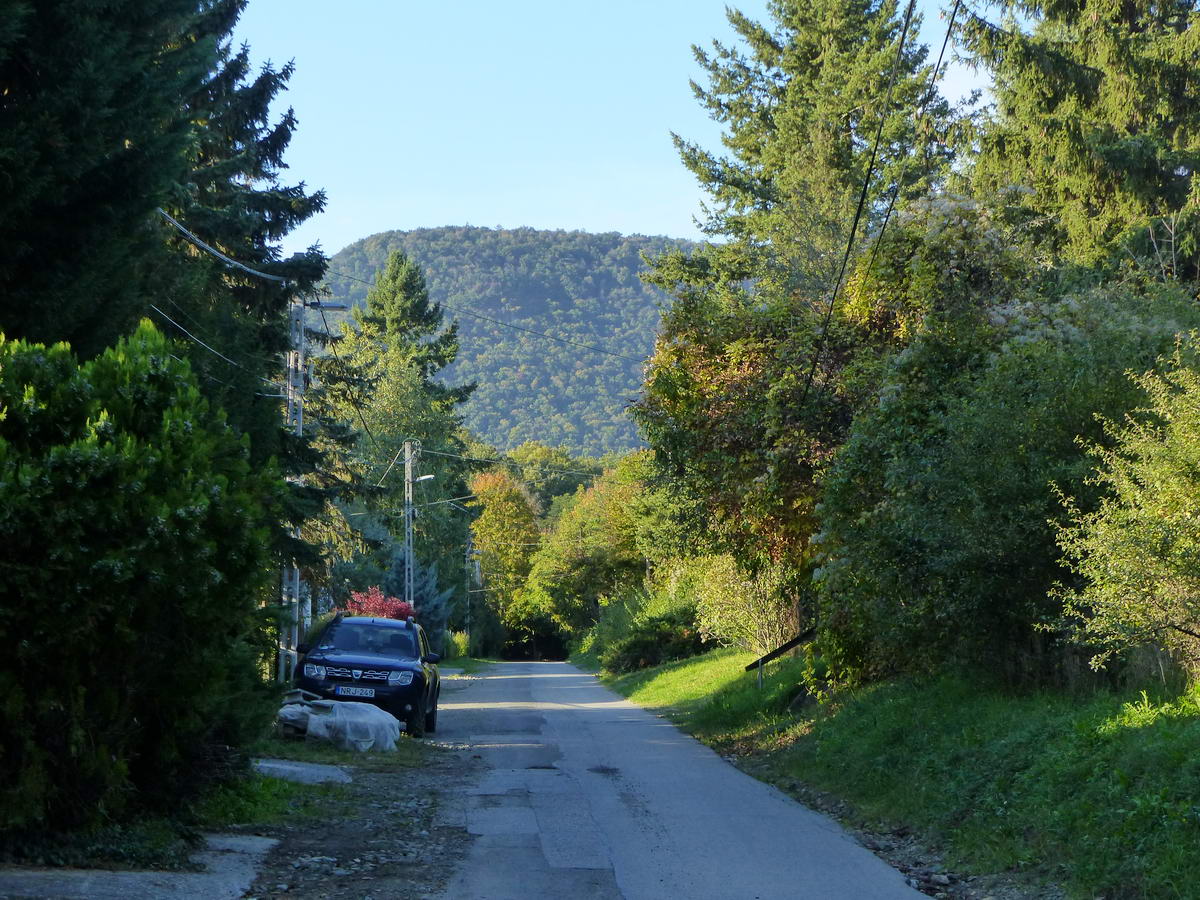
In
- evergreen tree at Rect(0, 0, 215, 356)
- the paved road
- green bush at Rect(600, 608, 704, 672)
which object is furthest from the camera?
green bush at Rect(600, 608, 704, 672)

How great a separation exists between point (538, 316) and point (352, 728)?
161227 millimetres

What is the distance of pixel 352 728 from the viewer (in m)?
15.8

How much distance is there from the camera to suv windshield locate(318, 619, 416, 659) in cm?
1884

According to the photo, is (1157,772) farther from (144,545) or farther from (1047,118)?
(1047,118)

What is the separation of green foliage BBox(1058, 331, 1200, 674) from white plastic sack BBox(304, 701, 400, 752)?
953 cm

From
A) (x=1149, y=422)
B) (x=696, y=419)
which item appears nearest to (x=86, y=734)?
(x=1149, y=422)

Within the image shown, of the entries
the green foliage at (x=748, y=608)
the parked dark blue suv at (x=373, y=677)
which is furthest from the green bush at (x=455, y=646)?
the parked dark blue suv at (x=373, y=677)

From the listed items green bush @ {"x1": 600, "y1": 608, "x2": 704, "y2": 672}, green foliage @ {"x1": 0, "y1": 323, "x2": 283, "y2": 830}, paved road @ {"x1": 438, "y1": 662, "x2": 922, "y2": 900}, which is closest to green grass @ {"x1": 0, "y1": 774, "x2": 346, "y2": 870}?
green foliage @ {"x1": 0, "y1": 323, "x2": 283, "y2": 830}

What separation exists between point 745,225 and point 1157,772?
32004mm

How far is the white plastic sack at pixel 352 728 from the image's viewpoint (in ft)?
51.4

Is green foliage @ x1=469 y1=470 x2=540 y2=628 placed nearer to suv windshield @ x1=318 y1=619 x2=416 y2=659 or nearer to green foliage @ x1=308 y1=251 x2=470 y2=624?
green foliage @ x1=308 y1=251 x2=470 y2=624

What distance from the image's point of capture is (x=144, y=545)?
720cm

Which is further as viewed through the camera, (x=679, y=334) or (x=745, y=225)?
(x=745, y=225)

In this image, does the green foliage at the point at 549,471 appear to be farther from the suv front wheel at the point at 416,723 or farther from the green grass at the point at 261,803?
the green grass at the point at 261,803
